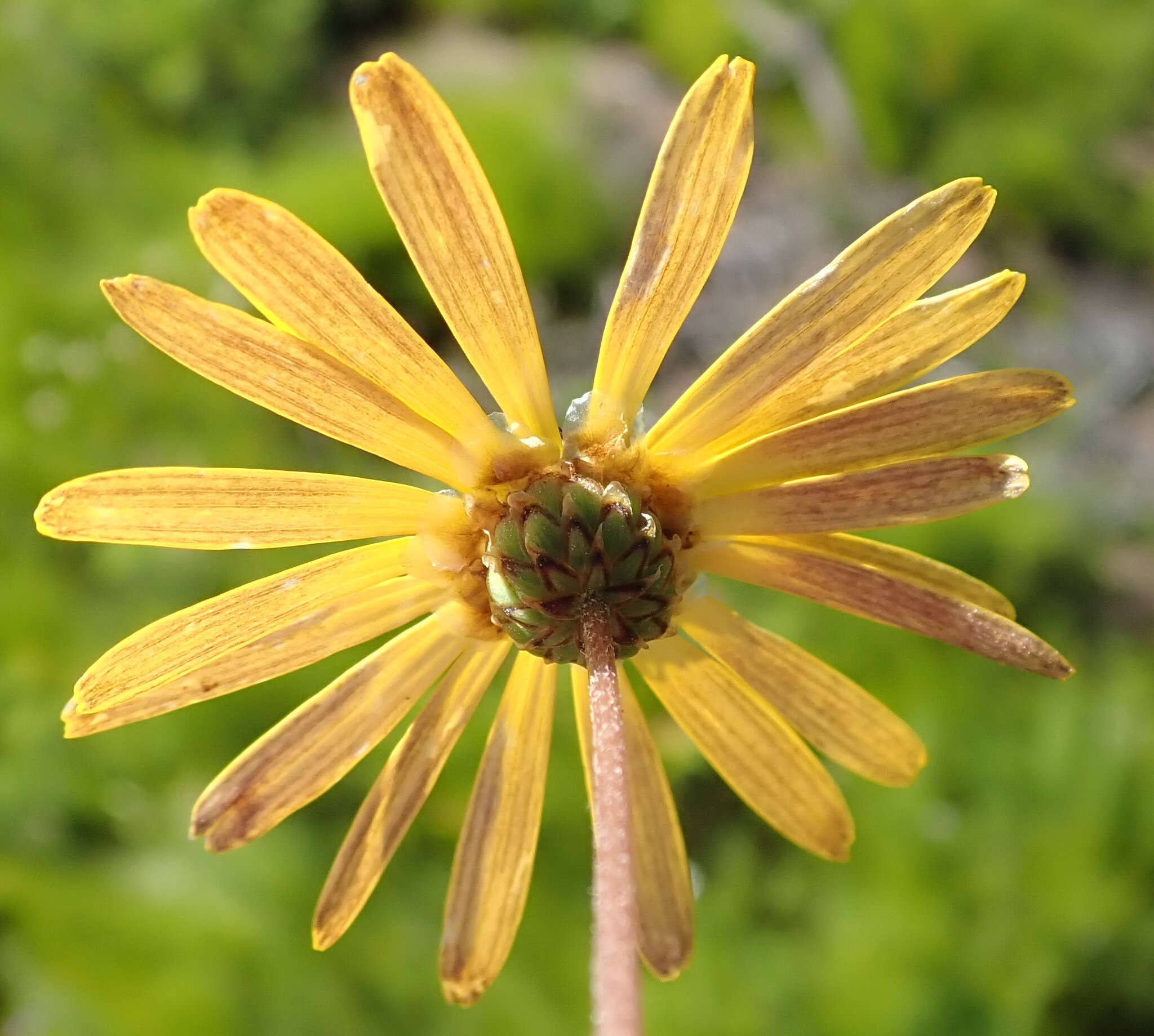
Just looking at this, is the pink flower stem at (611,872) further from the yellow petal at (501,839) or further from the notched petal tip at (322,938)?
the notched petal tip at (322,938)

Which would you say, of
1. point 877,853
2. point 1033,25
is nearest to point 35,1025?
point 877,853

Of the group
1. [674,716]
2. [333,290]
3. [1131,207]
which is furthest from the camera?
[1131,207]

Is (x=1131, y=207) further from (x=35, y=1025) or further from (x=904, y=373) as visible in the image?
(x=35, y=1025)

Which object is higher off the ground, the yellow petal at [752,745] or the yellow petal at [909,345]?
the yellow petal at [909,345]

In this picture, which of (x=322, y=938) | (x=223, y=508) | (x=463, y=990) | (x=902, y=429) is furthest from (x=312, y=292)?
(x=463, y=990)

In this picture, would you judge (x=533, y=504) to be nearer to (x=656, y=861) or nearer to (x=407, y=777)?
(x=407, y=777)

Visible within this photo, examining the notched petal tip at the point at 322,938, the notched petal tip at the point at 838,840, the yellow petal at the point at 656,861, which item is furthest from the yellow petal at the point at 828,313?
the notched petal tip at the point at 322,938
